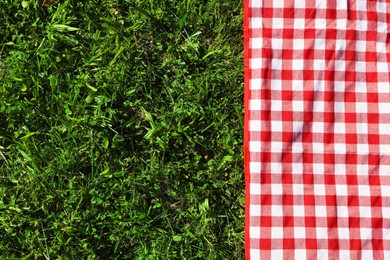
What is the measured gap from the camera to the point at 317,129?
1.72m

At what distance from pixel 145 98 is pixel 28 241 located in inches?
26.2

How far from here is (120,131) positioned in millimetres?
1854

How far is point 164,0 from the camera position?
6.23ft

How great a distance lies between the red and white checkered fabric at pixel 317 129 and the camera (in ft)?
5.56

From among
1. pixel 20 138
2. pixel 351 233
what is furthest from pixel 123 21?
pixel 351 233

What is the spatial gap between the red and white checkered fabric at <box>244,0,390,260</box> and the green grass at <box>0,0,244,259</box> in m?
0.16

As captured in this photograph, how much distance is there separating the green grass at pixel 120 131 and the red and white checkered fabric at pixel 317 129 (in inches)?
6.3

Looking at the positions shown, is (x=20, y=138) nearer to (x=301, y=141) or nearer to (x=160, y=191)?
(x=160, y=191)

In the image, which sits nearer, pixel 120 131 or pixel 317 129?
pixel 317 129

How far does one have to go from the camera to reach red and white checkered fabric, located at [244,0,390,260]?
169 cm

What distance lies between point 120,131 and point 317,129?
71cm

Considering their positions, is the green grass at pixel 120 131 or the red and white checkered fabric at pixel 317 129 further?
the green grass at pixel 120 131

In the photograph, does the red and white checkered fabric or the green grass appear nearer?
the red and white checkered fabric

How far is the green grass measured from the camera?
181 centimetres
